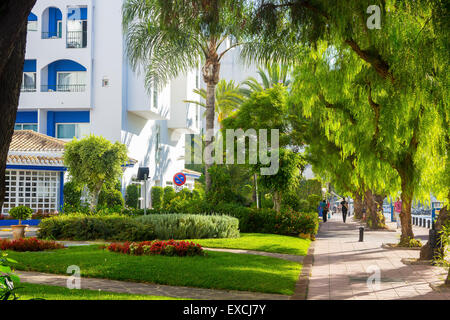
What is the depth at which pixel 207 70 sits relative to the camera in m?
27.4

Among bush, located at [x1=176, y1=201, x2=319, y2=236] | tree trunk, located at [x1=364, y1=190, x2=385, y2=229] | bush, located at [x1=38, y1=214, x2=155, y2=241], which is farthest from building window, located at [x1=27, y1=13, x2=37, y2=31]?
tree trunk, located at [x1=364, y1=190, x2=385, y2=229]

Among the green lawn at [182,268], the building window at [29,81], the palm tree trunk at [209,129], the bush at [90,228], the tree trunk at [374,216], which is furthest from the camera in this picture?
the building window at [29,81]

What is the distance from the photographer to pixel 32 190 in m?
30.4

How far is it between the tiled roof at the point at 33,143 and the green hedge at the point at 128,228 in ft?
36.3

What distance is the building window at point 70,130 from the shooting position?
116 feet

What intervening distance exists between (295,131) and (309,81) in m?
12.9

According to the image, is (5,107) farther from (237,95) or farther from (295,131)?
(237,95)

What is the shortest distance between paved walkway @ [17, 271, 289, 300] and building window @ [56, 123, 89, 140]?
25417 millimetres

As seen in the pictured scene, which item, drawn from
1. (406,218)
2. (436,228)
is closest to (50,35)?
(406,218)

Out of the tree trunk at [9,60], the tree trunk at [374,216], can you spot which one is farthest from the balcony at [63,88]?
the tree trunk at [9,60]

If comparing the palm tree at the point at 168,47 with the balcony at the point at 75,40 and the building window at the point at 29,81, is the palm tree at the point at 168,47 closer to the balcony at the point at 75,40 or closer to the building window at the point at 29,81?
the balcony at the point at 75,40

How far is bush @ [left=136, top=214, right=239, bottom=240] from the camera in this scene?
19.2 m

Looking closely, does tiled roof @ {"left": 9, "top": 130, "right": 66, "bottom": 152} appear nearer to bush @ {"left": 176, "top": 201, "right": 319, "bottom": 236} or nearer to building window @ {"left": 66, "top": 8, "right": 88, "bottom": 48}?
building window @ {"left": 66, "top": 8, "right": 88, "bottom": 48}
